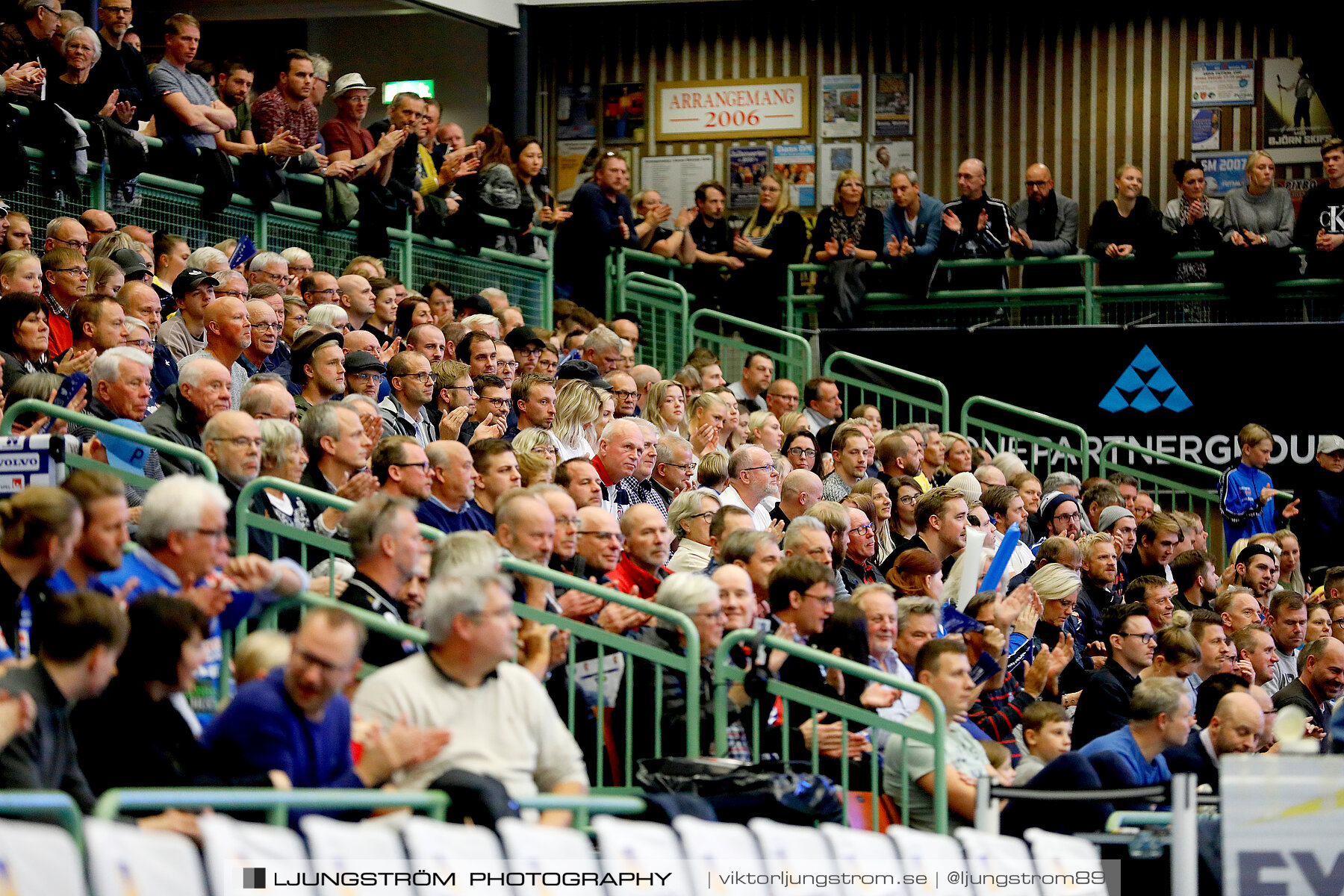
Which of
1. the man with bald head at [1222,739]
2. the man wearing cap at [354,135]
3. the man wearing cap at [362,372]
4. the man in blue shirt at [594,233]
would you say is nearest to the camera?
the man with bald head at [1222,739]

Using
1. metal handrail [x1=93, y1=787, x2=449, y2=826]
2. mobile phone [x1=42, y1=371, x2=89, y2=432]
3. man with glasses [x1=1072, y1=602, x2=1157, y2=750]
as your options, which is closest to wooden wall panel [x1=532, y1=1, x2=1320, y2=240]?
man with glasses [x1=1072, y1=602, x2=1157, y2=750]

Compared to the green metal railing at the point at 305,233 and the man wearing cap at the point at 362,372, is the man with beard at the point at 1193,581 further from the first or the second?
the green metal railing at the point at 305,233

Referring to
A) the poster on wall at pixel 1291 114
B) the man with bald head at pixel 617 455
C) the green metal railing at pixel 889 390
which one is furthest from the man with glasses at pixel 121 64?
the poster on wall at pixel 1291 114

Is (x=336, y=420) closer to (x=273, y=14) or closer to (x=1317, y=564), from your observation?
(x=1317, y=564)

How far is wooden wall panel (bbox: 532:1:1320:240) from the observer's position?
1741cm

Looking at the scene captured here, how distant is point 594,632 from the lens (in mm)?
5938

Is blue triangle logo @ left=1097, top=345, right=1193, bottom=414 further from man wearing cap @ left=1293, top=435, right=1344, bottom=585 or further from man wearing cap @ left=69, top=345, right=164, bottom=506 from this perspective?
man wearing cap @ left=69, top=345, right=164, bottom=506

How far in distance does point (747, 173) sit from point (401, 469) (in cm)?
1145

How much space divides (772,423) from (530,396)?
218 cm

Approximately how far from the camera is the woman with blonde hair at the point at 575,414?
9172mm

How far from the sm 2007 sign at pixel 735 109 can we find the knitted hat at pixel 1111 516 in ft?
23.1

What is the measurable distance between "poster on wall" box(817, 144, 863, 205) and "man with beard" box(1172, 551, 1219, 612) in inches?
299

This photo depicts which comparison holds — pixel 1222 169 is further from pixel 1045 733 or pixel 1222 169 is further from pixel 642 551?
pixel 642 551

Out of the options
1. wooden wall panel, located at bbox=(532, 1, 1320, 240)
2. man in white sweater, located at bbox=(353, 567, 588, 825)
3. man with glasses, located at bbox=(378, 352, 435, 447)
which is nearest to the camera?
man in white sweater, located at bbox=(353, 567, 588, 825)
